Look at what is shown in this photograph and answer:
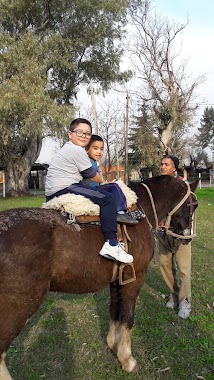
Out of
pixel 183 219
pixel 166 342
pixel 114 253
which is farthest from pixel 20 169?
pixel 114 253

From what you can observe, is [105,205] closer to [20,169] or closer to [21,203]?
[21,203]

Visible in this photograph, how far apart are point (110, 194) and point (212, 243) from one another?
661cm

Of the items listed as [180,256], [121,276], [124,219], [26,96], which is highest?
[26,96]

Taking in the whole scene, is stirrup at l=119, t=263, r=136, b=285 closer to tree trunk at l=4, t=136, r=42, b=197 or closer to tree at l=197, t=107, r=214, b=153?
tree trunk at l=4, t=136, r=42, b=197

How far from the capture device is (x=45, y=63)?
906 inches

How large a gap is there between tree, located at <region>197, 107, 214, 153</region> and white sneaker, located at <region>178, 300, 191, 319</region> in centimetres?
6958

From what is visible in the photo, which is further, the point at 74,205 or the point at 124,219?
the point at 124,219

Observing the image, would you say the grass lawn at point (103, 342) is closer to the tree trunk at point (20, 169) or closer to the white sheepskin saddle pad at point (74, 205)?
the white sheepskin saddle pad at point (74, 205)

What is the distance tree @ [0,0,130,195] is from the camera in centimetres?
2183

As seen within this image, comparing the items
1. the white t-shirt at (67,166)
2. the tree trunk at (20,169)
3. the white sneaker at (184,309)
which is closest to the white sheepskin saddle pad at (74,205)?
the white t-shirt at (67,166)

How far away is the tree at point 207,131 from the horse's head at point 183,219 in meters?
69.9

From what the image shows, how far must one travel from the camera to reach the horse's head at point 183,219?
4008 mm

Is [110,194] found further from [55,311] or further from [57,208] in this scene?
[55,311]

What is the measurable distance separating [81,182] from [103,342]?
207 cm
